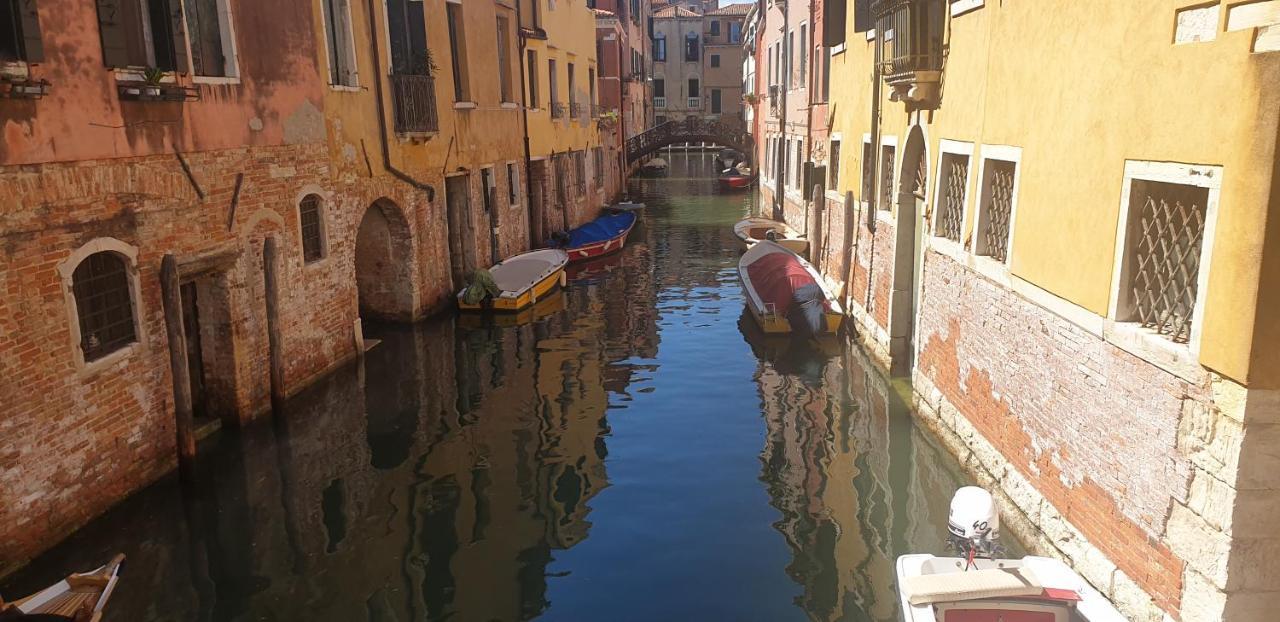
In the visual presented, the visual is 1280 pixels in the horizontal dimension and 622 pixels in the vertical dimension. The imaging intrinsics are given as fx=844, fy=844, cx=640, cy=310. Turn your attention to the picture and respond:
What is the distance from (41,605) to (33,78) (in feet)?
12.5

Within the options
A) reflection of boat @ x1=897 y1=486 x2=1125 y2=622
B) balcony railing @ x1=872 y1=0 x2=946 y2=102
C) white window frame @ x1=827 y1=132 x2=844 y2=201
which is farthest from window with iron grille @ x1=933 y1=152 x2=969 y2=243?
white window frame @ x1=827 y1=132 x2=844 y2=201

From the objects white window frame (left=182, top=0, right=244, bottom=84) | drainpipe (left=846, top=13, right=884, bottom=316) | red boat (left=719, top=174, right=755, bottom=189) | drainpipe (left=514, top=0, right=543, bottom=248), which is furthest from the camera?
red boat (left=719, top=174, right=755, bottom=189)

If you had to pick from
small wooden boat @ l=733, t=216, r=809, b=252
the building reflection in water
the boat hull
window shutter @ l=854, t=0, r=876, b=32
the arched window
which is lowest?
the building reflection in water

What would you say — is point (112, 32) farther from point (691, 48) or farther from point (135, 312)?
point (691, 48)

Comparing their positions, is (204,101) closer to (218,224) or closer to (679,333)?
(218,224)

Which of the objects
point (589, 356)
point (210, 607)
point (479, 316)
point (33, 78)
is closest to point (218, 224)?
point (33, 78)

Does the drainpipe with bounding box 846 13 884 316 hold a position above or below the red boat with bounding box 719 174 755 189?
above

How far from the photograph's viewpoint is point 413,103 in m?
12.8

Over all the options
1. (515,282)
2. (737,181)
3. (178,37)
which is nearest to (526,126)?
(515,282)

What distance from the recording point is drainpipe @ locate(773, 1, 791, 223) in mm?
21875

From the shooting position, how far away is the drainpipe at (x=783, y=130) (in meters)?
21.9

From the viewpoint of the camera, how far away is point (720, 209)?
31328 mm

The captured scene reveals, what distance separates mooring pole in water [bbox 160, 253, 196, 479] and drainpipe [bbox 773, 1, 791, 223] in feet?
55.7

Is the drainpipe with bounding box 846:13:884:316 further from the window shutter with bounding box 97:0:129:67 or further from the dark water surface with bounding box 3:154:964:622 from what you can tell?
the window shutter with bounding box 97:0:129:67
